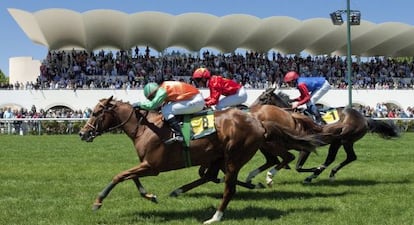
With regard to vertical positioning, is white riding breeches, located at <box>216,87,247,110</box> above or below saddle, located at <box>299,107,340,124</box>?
above

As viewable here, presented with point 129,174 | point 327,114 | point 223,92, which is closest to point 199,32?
point 327,114

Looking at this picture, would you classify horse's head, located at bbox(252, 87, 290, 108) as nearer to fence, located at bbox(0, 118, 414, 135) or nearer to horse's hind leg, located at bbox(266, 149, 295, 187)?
horse's hind leg, located at bbox(266, 149, 295, 187)

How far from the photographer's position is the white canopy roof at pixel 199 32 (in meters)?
34.9

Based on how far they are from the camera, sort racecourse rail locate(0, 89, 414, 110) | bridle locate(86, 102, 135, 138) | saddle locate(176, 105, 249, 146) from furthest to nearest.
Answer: racecourse rail locate(0, 89, 414, 110) → bridle locate(86, 102, 135, 138) → saddle locate(176, 105, 249, 146)

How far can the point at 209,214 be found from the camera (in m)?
6.62

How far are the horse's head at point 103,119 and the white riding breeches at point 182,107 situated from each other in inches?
17.8

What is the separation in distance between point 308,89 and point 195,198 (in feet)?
11.1

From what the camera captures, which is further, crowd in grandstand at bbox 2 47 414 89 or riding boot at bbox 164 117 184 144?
crowd in grandstand at bbox 2 47 414 89

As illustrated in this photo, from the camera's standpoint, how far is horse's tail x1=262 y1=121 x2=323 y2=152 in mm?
6957

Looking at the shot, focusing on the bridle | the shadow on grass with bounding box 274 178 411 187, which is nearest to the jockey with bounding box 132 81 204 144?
the bridle

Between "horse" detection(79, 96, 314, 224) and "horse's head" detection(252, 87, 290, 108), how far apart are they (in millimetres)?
2783

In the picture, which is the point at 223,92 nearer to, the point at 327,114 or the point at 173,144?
the point at 173,144

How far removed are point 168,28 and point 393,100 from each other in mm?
15394

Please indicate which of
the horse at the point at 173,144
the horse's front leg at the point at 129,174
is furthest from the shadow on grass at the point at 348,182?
the horse's front leg at the point at 129,174
